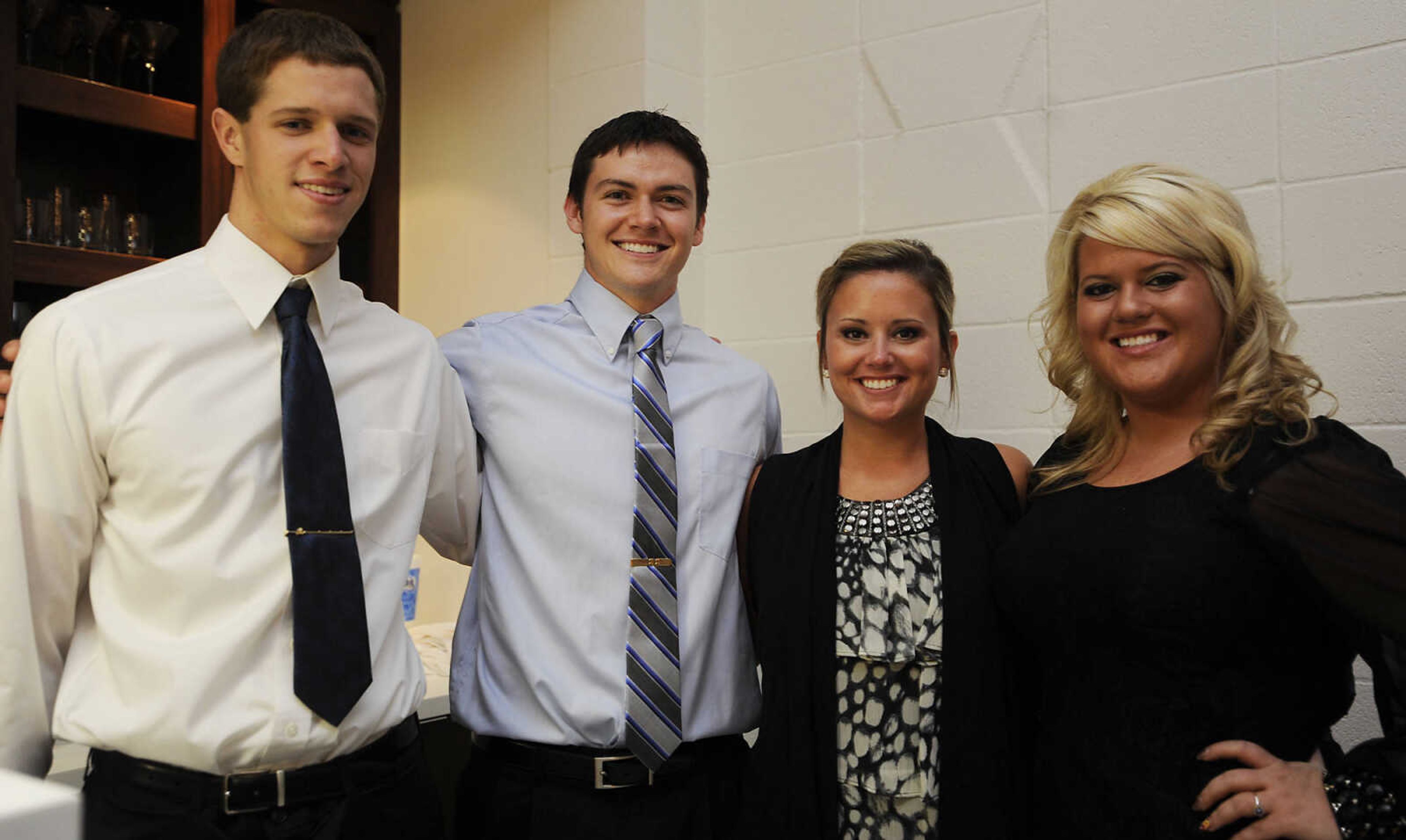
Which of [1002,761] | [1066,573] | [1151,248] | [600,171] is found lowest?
[1002,761]

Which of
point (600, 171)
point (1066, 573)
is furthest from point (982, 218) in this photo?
point (1066, 573)

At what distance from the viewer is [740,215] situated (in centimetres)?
344

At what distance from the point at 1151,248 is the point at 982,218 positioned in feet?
4.09

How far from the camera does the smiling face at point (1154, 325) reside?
1.72 metres

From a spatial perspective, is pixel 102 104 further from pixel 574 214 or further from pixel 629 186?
pixel 629 186

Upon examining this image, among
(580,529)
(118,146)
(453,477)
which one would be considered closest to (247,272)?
(453,477)

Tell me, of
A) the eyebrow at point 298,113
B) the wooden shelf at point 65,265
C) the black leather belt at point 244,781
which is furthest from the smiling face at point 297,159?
the wooden shelf at point 65,265

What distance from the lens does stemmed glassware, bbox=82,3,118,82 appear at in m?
2.90

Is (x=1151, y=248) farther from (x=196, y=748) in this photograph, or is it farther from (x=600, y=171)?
(x=196, y=748)

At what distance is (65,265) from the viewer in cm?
285

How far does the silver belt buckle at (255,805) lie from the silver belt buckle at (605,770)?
531 mm

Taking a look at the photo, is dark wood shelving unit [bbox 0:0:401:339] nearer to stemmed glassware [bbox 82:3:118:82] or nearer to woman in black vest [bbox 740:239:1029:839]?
stemmed glassware [bbox 82:3:118:82]

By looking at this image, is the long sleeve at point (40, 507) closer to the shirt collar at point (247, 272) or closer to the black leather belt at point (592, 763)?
the shirt collar at point (247, 272)

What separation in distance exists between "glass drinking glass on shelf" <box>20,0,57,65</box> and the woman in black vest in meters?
2.08
